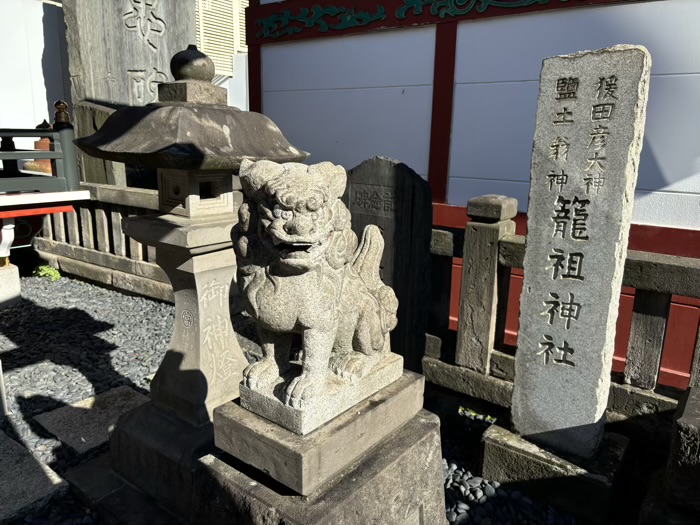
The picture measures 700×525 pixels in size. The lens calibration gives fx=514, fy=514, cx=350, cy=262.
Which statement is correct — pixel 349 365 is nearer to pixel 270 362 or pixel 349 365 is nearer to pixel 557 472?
pixel 270 362

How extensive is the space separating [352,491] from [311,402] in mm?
424

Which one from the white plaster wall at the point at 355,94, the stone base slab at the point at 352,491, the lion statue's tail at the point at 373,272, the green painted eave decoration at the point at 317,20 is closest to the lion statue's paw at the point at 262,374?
the stone base slab at the point at 352,491

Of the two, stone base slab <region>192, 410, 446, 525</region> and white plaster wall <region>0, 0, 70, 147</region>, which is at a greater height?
white plaster wall <region>0, 0, 70, 147</region>

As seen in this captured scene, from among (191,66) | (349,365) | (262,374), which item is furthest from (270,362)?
(191,66)

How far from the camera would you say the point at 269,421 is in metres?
2.23

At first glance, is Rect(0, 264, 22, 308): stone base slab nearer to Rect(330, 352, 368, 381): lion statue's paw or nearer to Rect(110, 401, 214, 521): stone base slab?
Rect(110, 401, 214, 521): stone base slab

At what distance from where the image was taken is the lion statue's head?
76.1 inches

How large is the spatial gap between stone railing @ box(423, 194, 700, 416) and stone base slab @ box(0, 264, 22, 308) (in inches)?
180

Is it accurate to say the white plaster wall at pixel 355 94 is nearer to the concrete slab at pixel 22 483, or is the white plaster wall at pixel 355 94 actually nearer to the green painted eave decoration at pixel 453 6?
the green painted eave decoration at pixel 453 6

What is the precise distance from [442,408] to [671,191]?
2895 millimetres

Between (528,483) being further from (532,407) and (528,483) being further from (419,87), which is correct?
(419,87)

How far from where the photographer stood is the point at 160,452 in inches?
120

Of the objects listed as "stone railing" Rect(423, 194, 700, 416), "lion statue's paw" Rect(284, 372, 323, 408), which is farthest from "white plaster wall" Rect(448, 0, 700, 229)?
"lion statue's paw" Rect(284, 372, 323, 408)

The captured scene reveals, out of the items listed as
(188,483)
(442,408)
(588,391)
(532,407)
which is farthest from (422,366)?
(188,483)
